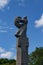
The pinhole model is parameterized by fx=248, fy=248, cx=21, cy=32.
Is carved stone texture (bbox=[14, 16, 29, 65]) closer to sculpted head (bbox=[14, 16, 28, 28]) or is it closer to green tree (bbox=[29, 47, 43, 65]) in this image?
sculpted head (bbox=[14, 16, 28, 28])

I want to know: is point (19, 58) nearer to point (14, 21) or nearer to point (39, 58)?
point (14, 21)

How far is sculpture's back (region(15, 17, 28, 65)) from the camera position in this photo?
20.3 metres

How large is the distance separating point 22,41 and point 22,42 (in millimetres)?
84

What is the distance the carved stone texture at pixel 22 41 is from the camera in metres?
20.3

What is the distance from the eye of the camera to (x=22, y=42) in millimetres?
20578

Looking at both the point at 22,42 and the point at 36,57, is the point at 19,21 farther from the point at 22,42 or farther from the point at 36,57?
the point at 36,57

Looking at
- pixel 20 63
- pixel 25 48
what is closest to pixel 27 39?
pixel 25 48

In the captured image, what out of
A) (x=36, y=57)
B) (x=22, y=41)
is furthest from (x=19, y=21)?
(x=36, y=57)

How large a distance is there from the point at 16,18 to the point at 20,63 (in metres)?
3.80

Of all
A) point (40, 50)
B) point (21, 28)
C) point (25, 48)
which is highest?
point (40, 50)

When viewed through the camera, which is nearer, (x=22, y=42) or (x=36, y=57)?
(x=22, y=42)

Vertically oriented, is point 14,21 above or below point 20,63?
above

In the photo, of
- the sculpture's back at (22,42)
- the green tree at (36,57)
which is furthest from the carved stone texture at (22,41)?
the green tree at (36,57)

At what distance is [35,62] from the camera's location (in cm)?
4609
